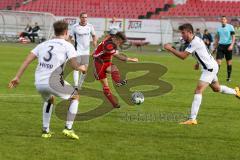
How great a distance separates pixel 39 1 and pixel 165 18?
18465mm

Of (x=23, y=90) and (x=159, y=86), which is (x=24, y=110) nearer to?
(x=23, y=90)

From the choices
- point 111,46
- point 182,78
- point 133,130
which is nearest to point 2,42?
point 182,78

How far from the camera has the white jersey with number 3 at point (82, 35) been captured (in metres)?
19.0

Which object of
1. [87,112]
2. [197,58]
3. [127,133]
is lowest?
[87,112]

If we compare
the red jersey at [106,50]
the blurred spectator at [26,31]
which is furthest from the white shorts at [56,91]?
the blurred spectator at [26,31]

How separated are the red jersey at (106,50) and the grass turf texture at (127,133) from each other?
1.23 m

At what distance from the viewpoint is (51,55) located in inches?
396

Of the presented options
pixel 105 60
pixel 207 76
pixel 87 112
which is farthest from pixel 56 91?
pixel 105 60

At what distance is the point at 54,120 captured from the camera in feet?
41.6

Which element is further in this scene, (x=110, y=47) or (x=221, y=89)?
(x=110, y=47)

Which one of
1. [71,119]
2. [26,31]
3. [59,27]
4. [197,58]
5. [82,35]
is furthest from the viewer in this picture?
[26,31]

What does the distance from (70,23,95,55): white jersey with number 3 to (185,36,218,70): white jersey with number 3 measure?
6710 mm

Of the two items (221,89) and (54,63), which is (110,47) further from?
(54,63)

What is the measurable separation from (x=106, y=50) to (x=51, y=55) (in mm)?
5468
